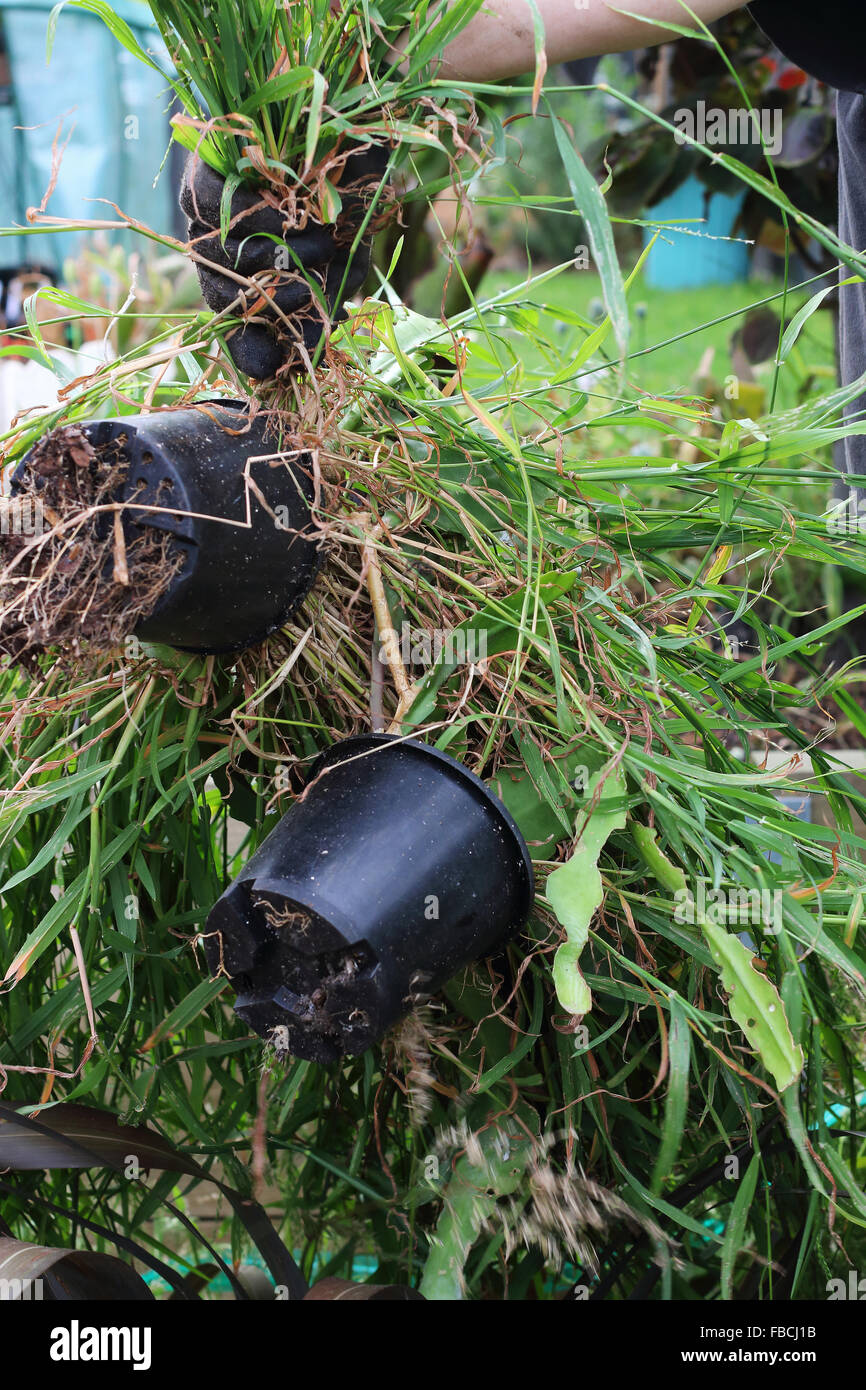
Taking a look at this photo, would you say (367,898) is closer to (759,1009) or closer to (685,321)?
(759,1009)

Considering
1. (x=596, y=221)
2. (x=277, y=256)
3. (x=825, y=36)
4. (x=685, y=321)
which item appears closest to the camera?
(x=596, y=221)

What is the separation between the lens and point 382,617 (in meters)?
0.61

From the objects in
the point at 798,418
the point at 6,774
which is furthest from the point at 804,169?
the point at 6,774

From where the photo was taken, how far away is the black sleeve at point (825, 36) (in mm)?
1036

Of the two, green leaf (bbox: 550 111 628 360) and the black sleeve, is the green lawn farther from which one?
green leaf (bbox: 550 111 628 360)

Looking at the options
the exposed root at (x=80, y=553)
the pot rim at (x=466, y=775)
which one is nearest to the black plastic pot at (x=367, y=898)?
the pot rim at (x=466, y=775)

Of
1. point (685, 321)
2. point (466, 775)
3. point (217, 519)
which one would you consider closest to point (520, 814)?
point (466, 775)

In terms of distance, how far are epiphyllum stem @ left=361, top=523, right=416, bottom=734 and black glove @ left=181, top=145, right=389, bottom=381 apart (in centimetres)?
11

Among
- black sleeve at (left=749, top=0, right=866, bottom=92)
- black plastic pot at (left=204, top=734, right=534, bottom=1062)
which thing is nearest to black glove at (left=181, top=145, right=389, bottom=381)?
black plastic pot at (left=204, top=734, right=534, bottom=1062)

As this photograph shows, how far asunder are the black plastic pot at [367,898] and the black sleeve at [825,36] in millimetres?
854

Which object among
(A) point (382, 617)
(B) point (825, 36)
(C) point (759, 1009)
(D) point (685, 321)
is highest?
(B) point (825, 36)

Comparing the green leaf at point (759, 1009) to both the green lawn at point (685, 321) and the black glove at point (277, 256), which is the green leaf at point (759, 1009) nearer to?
the black glove at point (277, 256)

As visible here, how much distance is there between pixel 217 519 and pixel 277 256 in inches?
6.1
